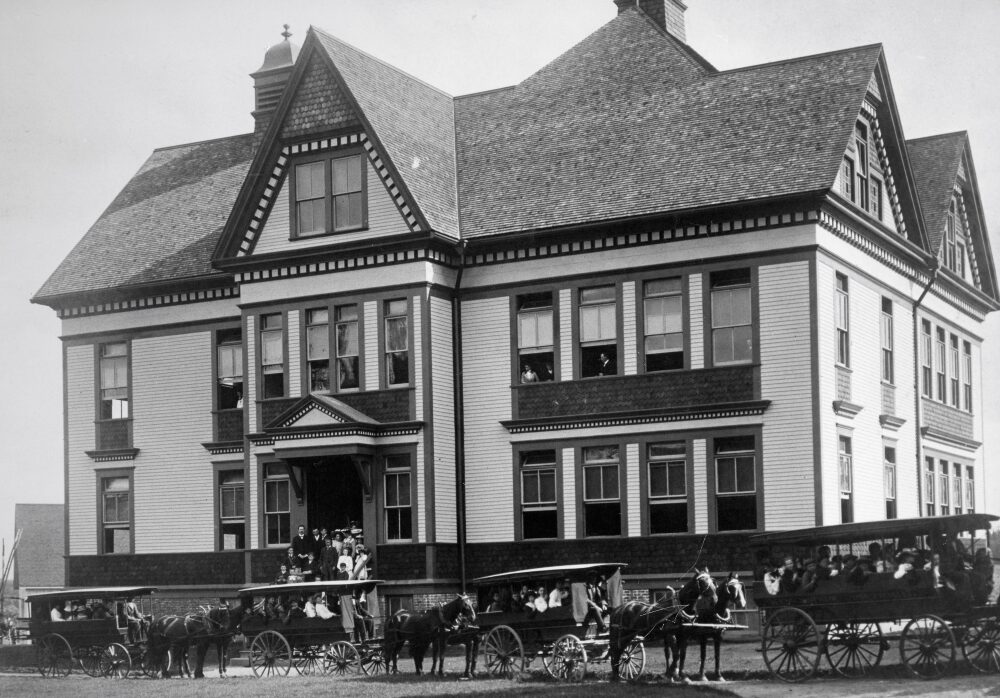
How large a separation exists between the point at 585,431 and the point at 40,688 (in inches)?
534

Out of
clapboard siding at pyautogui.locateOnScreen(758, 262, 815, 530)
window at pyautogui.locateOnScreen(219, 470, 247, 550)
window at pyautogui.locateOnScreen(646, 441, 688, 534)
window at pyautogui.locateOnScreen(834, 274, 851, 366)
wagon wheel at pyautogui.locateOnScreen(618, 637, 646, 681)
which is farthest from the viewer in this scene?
window at pyautogui.locateOnScreen(219, 470, 247, 550)

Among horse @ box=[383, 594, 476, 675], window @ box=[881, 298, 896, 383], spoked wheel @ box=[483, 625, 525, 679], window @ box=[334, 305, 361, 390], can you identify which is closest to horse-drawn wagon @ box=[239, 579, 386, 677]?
horse @ box=[383, 594, 476, 675]

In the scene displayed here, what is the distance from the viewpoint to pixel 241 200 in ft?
128

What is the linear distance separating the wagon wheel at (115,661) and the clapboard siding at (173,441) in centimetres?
903

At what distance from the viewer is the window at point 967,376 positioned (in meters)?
45.7

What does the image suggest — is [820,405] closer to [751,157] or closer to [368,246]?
[751,157]

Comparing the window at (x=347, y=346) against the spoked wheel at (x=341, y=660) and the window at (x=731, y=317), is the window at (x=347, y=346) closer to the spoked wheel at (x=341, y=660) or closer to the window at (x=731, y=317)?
the window at (x=731, y=317)

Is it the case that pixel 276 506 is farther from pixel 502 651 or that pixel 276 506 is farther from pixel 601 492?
pixel 502 651

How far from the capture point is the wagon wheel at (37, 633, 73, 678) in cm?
3347

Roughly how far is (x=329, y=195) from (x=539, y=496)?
901cm

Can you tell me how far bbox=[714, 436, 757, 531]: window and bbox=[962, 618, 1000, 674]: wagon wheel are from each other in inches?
402

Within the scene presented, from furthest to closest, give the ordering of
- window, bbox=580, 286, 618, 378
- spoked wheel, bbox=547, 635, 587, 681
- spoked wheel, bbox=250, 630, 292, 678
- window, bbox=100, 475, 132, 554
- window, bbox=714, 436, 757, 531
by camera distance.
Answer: window, bbox=100, 475, 132, 554
window, bbox=580, 286, 618, 378
window, bbox=714, 436, 757, 531
spoked wheel, bbox=250, 630, 292, 678
spoked wheel, bbox=547, 635, 587, 681

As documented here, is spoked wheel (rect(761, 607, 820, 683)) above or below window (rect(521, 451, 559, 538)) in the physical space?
below

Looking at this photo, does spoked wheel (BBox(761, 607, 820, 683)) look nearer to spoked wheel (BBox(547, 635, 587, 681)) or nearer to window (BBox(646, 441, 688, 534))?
spoked wheel (BBox(547, 635, 587, 681))
